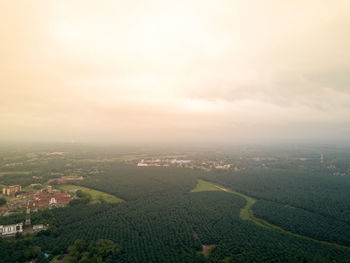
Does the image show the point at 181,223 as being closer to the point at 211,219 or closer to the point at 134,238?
the point at 211,219

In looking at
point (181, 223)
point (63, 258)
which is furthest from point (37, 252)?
point (181, 223)

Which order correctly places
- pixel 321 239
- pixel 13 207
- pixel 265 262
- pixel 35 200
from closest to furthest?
1. pixel 265 262
2. pixel 321 239
3. pixel 13 207
4. pixel 35 200

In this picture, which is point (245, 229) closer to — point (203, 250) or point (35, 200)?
point (203, 250)

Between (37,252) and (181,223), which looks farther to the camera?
(181,223)

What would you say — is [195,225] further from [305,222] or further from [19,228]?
[19,228]

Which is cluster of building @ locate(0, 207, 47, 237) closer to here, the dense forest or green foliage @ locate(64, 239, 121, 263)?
the dense forest

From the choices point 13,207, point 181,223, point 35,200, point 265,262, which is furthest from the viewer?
point 35,200

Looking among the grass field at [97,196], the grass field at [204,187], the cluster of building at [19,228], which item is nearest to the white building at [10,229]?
the cluster of building at [19,228]
